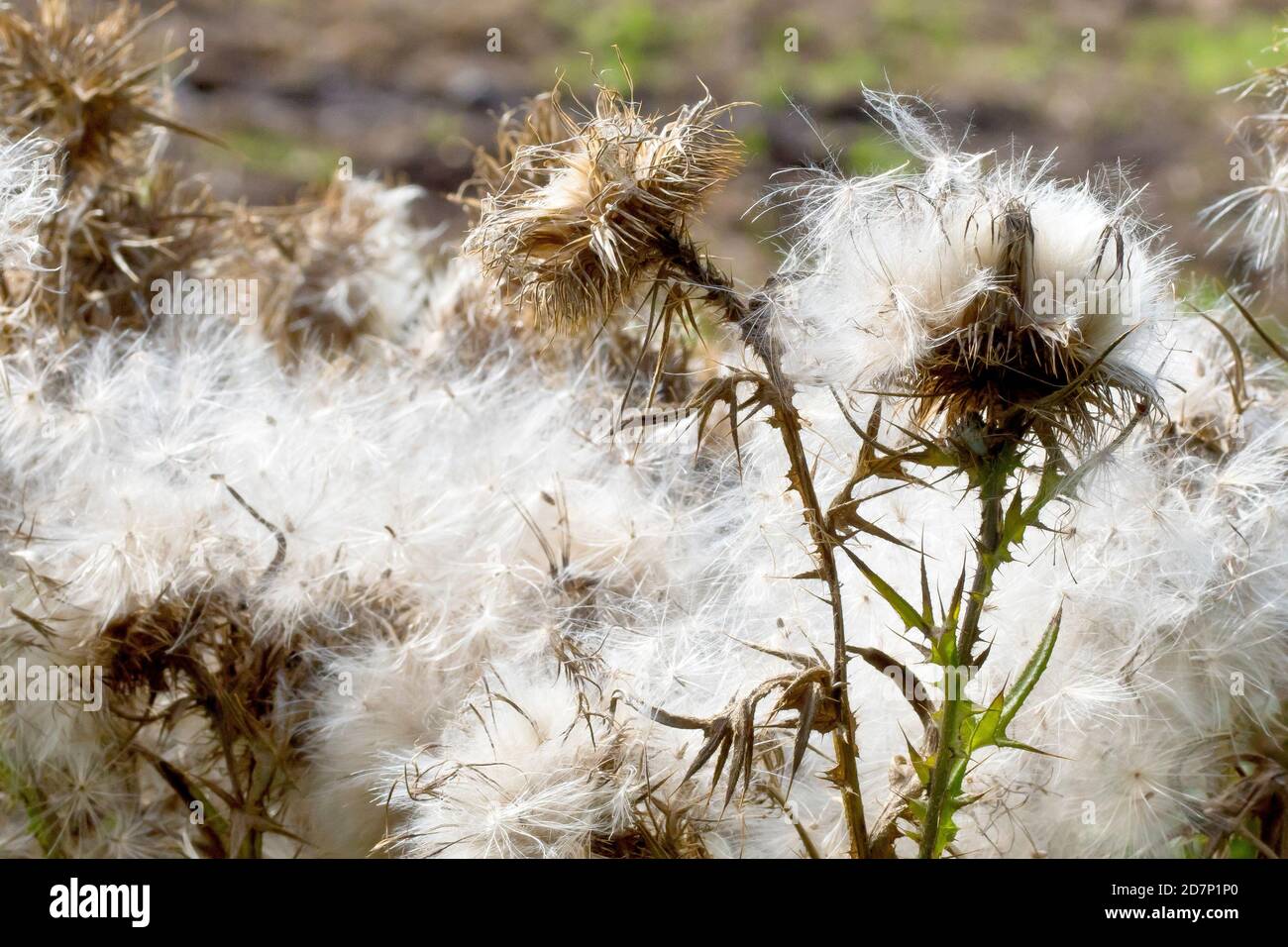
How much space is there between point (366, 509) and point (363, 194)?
3.48 feet

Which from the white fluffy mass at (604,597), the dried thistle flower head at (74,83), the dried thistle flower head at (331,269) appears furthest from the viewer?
the dried thistle flower head at (331,269)

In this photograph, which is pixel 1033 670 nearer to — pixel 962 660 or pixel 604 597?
pixel 962 660

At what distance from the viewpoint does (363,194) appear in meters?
2.65

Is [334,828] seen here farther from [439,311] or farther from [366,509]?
[439,311]

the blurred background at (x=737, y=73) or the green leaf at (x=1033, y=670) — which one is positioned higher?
the blurred background at (x=737, y=73)

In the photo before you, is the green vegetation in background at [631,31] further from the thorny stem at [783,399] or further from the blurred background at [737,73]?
the thorny stem at [783,399]

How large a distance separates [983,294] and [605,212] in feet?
1.16

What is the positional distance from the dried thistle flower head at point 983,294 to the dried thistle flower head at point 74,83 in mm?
1295

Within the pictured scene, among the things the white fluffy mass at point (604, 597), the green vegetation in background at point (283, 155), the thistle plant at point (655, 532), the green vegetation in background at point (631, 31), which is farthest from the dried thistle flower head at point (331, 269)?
the green vegetation in background at point (631, 31)

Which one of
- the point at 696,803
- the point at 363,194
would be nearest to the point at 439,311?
the point at 363,194

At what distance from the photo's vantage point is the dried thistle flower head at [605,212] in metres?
1.22

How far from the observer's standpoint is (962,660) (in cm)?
124

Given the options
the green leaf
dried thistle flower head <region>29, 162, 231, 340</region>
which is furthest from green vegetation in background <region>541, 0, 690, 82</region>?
the green leaf

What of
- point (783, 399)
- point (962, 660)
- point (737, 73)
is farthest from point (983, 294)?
point (737, 73)
